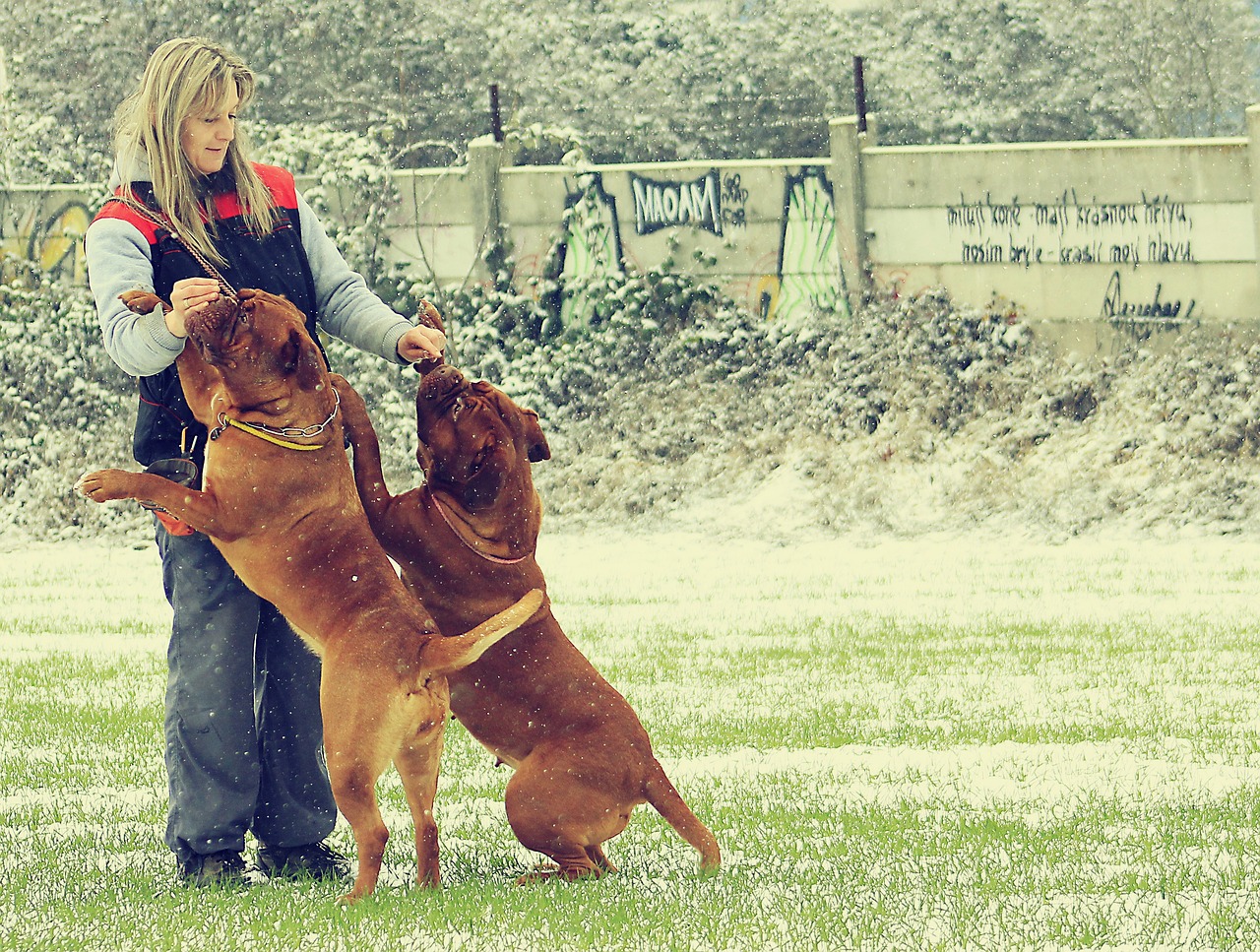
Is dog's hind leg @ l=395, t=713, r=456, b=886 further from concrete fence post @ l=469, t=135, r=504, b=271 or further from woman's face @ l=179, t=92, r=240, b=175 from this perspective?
concrete fence post @ l=469, t=135, r=504, b=271

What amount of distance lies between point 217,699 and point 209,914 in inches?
23.9

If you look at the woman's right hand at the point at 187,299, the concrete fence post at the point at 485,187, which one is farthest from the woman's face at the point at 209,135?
the concrete fence post at the point at 485,187

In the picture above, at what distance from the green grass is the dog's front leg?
891 mm

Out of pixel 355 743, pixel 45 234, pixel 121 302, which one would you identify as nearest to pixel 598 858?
pixel 355 743

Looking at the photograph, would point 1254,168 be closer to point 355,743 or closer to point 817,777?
point 817,777

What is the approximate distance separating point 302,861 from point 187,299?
1550mm

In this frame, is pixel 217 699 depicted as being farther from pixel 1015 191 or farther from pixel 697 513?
pixel 1015 191

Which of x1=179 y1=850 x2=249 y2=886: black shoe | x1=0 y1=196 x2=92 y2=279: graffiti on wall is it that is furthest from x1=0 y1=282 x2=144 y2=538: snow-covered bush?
x1=179 y1=850 x2=249 y2=886: black shoe

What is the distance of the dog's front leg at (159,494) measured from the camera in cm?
387

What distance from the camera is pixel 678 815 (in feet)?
13.5

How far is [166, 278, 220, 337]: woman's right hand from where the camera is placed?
3871 mm

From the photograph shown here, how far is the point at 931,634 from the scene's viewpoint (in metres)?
8.81

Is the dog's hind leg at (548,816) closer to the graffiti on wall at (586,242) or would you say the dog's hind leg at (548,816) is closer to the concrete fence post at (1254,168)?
the concrete fence post at (1254,168)

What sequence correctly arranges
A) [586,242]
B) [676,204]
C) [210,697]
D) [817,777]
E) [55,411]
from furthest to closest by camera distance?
[586,242]
[676,204]
[55,411]
[817,777]
[210,697]
